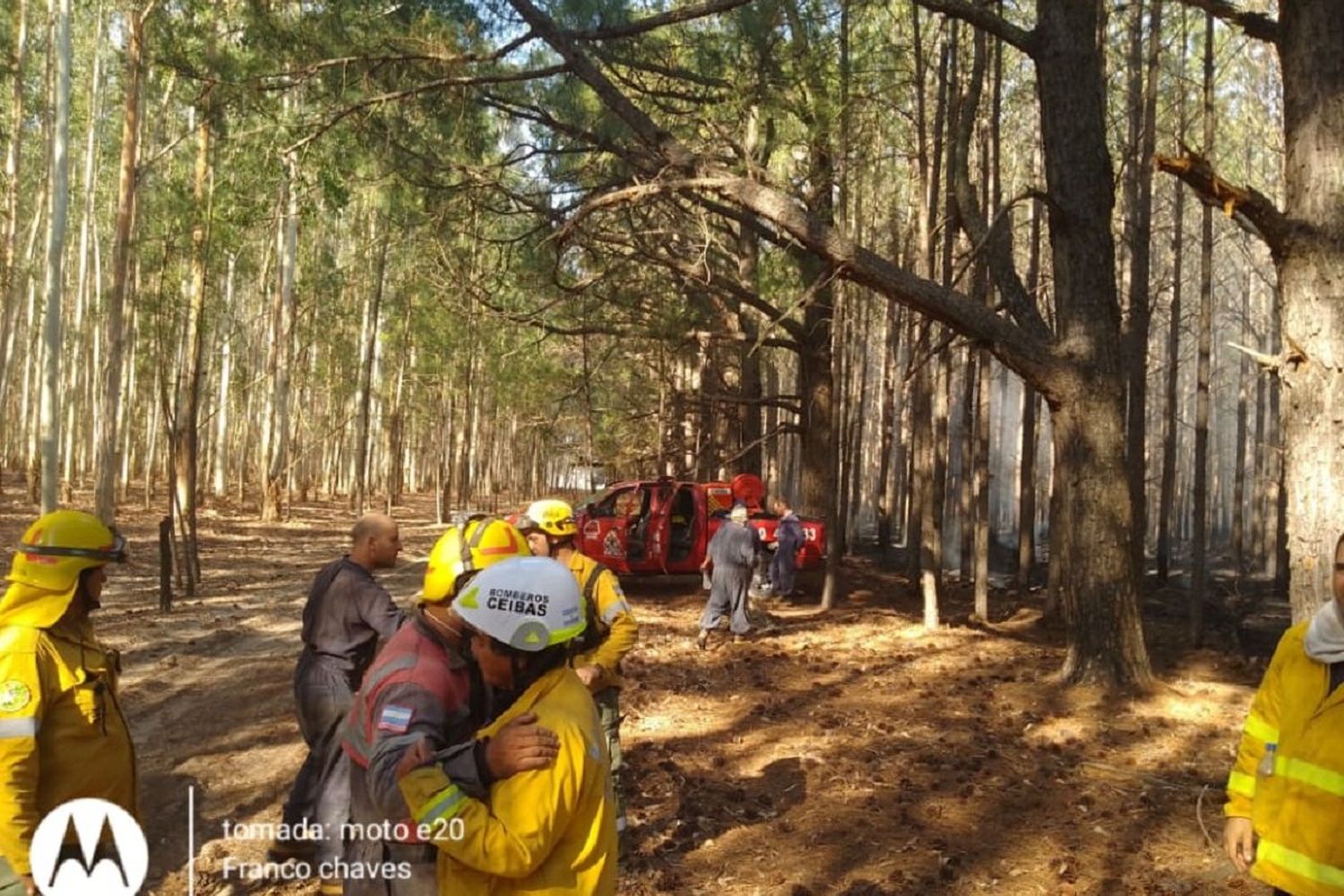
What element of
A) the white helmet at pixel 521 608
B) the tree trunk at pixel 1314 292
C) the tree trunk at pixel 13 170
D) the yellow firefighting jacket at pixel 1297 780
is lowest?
the yellow firefighting jacket at pixel 1297 780

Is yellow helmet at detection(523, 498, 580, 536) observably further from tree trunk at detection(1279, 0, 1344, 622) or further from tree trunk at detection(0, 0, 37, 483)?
tree trunk at detection(0, 0, 37, 483)

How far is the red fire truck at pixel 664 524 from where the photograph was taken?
14961mm

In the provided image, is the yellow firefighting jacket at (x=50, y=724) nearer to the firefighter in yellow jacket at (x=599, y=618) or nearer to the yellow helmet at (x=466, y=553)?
the yellow helmet at (x=466, y=553)

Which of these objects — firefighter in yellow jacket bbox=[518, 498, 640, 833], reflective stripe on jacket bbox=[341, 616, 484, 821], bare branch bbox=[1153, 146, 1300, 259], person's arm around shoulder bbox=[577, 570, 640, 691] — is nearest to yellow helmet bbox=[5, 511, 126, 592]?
reflective stripe on jacket bbox=[341, 616, 484, 821]

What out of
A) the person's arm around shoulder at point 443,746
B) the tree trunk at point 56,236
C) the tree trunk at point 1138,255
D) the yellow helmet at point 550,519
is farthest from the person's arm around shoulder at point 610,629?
the tree trunk at point 56,236

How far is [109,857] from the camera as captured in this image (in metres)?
2.85

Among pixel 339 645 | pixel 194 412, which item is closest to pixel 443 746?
pixel 339 645

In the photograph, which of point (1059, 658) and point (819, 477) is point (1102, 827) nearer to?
point (1059, 658)

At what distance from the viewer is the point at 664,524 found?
14.9 m

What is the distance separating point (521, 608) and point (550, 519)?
9.29ft

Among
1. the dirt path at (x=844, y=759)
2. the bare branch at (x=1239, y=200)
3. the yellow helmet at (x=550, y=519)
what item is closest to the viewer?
the yellow helmet at (x=550, y=519)

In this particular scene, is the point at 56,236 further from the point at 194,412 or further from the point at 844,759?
the point at 844,759

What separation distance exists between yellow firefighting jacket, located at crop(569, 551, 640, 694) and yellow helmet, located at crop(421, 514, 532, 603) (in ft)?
5.48

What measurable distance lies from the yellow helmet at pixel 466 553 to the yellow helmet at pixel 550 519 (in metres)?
1.90
